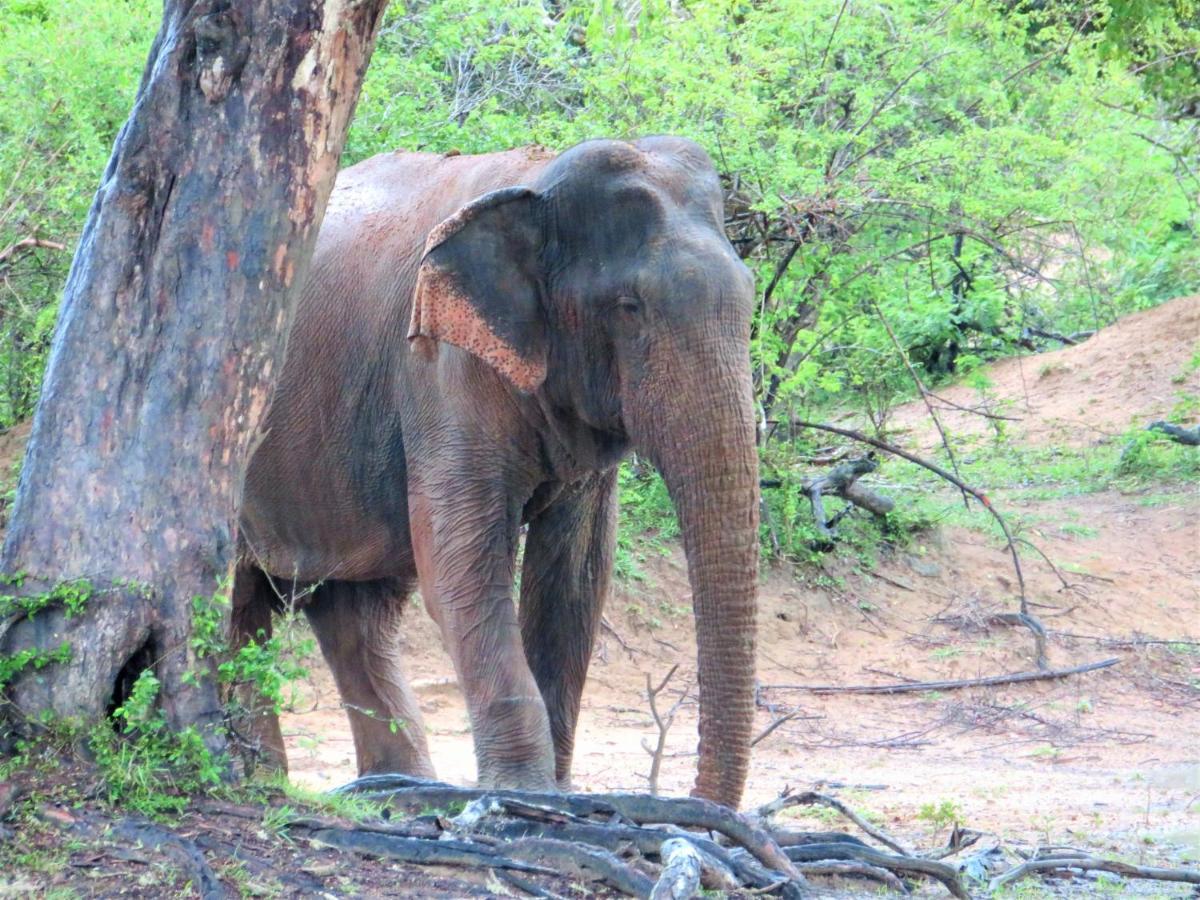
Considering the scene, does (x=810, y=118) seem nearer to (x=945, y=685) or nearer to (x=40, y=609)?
Answer: (x=945, y=685)

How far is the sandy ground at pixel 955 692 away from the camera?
7805 millimetres

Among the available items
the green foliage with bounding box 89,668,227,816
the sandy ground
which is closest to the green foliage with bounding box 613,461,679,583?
the sandy ground

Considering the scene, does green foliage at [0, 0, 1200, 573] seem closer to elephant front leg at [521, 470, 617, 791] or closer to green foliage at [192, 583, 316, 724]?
elephant front leg at [521, 470, 617, 791]

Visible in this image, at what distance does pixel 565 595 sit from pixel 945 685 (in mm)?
4592

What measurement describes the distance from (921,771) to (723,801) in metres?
3.64

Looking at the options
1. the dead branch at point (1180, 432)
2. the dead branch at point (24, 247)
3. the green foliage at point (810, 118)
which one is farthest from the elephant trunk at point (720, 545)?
the dead branch at point (1180, 432)

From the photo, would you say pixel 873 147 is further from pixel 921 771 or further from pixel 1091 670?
pixel 921 771

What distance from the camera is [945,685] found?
10.4m

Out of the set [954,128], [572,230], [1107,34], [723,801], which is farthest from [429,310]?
[954,128]

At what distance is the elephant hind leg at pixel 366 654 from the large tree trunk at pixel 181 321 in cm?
320

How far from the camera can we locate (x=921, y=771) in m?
8.63

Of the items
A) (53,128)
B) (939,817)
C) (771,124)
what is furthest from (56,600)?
(771,124)

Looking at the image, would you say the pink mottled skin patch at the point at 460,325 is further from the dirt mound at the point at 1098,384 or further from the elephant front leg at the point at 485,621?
the dirt mound at the point at 1098,384

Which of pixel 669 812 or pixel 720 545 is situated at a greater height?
pixel 720 545
